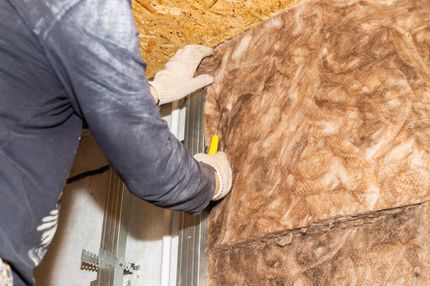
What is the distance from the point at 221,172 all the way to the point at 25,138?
0.65 meters

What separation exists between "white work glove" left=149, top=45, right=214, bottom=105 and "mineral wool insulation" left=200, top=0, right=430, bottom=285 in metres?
0.14

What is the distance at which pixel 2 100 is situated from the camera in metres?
0.83

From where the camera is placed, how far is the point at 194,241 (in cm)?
151

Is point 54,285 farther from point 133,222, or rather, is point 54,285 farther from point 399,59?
point 399,59

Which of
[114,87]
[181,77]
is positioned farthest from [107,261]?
[114,87]

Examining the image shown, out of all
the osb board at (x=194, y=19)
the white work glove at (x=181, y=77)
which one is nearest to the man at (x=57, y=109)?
the white work glove at (x=181, y=77)

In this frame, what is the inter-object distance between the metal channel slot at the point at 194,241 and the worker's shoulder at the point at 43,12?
0.91 meters

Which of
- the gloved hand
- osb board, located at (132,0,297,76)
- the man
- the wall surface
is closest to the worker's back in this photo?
the man

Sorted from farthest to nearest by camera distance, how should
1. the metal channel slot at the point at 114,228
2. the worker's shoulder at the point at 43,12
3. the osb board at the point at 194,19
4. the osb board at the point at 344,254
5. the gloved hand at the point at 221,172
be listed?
the metal channel slot at the point at 114,228
the osb board at the point at 194,19
the gloved hand at the point at 221,172
the osb board at the point at 344,254
the worker's shoulder at the point at 43,12

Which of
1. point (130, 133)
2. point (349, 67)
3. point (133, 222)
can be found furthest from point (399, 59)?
point (133, 222)

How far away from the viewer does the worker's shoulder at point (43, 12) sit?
2.52ft

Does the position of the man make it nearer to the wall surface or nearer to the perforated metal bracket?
the perforated metal bracket

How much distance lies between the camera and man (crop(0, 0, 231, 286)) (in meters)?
0.79

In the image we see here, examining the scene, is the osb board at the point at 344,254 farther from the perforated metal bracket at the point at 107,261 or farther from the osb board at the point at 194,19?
the osb board at the point at 194,19
